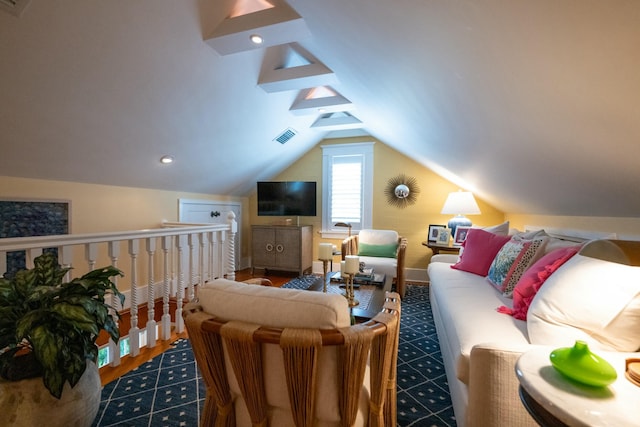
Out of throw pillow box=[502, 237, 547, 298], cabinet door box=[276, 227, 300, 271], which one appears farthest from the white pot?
cabinet door box=[276, 227, 300, 271]

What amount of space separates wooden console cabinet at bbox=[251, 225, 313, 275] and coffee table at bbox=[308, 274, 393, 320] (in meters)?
1.64

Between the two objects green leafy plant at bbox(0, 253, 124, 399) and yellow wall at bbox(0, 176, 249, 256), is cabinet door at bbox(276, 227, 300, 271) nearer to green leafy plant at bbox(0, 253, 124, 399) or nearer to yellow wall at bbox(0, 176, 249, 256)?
yellow wall at bbox(0, 176, 249, 256)

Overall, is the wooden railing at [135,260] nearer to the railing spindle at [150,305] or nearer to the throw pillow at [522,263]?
the railing spindle at [150,305]

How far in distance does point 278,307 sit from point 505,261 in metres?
1.88

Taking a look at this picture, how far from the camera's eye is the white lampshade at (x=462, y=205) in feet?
10.7

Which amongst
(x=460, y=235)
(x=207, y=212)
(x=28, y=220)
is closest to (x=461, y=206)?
(x=460, y=235)

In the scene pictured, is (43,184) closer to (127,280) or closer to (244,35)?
(127,280)

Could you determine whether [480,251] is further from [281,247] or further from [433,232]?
[281,247]

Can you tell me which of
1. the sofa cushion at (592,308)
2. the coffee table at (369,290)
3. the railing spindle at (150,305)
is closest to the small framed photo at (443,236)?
the coffee table at (369,290)

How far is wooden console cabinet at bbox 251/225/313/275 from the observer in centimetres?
420

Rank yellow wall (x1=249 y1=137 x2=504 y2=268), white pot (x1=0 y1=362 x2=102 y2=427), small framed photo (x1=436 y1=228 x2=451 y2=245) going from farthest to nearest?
yellow wall (x1=249 y1=137 x2=504 y2=268) < small framed photo (x1=436 y1=228 x2=451 y2=245) < white pot (x1=0 y1=362 x2=102 y2=427)

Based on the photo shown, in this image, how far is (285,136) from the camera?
375 centimetres

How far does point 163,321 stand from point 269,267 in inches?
85.6

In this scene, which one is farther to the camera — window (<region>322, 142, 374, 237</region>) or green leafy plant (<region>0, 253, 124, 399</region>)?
window (<region>322, 142, 374, 237</region>)
